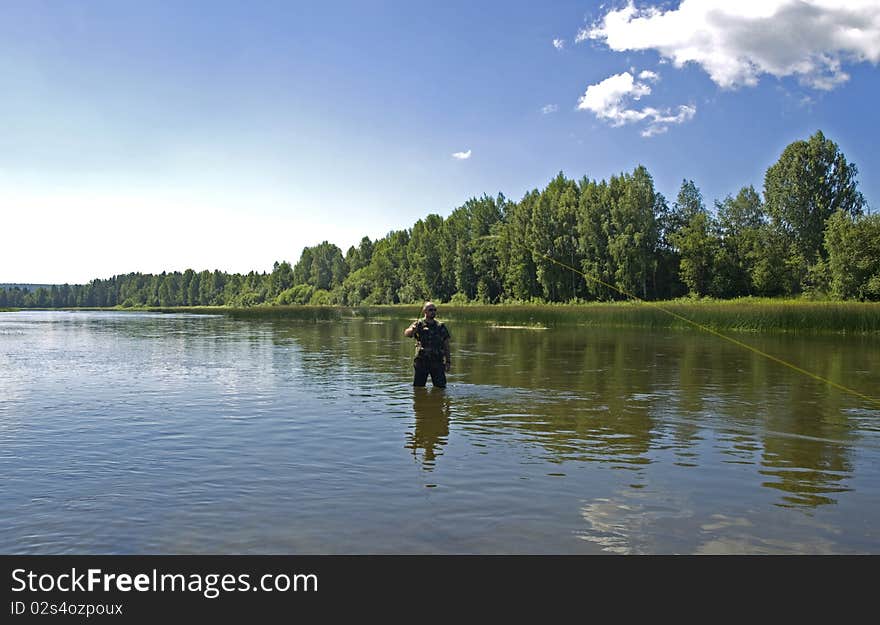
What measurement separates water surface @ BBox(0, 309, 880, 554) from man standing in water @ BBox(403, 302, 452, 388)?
713 millimetres

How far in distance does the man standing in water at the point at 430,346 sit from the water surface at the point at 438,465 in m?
0.71

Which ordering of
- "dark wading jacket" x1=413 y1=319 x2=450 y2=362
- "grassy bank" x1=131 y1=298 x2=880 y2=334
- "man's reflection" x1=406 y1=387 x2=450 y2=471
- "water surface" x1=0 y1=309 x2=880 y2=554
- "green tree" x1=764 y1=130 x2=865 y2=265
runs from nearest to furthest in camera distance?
"water surface" x1=0 y1=309 x2=880 y2=554, "man's reflection" x1=406 y1=387 x2=450 y2=471, "dark wading jacket" x1=413 y1=319 x2=450 y2=362, "grassy bank" x1=131 y1=298 x2=880 y2=334, "green tree" x1=764 y1=130 x2=865 y2=265

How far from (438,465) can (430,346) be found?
7.10m

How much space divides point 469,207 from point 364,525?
124139 millimetres

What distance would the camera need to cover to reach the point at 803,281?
82.9 m

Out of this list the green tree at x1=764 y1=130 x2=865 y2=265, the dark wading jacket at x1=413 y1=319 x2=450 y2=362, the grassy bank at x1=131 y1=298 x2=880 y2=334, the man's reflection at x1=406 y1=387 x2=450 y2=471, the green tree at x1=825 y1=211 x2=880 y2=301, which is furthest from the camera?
the green tree at x1=764 y1=130 x2=865 y2=265

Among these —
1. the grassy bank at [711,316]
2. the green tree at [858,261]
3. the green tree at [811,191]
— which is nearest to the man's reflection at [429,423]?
the grassy bank at [711,316]

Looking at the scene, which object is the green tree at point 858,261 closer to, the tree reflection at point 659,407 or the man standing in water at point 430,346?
the tree reflection at point 659,407

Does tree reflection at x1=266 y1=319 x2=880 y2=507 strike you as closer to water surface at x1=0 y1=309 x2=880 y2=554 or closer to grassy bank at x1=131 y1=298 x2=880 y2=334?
water surface at x1=0 y1=309 x2=880 y2=554

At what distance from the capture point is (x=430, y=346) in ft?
56.1

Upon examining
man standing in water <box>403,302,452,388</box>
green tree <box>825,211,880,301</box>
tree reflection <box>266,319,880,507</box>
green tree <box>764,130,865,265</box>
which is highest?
green tree <box>764,130,865,265</box>

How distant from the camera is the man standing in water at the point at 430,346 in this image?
54.8 feet

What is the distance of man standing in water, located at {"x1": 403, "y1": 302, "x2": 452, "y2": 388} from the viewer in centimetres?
1670

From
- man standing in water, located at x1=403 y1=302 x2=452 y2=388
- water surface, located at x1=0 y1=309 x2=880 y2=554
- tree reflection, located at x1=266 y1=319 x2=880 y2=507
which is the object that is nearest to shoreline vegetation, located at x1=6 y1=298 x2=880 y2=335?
tree reflection, located at x1=266 y1=319 x2=880 y2=507
